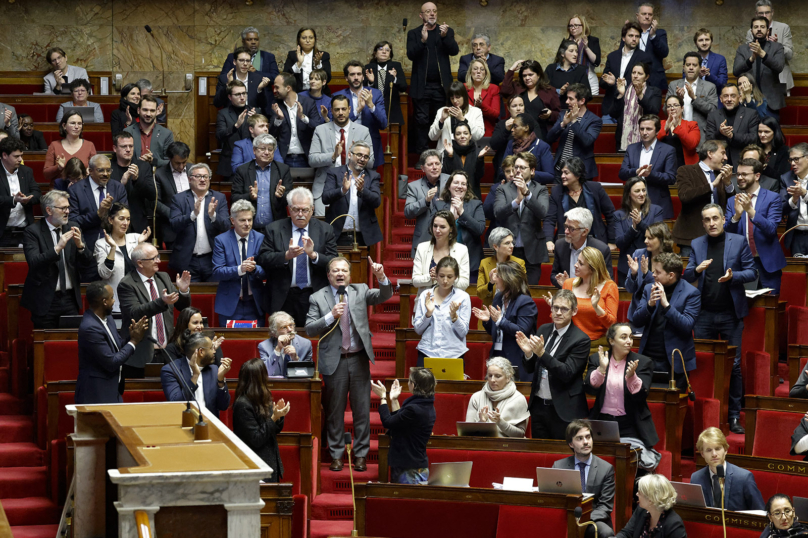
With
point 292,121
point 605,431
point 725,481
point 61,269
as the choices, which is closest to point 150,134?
point 292,121

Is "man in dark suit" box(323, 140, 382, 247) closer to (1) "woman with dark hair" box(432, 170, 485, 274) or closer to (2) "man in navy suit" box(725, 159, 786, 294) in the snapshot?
(1) "woman with dark hair" box(432, 170, 485, 274)

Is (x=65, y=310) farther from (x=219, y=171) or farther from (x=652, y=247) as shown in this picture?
(x=652, y=247)

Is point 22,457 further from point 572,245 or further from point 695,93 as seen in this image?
point 695,93

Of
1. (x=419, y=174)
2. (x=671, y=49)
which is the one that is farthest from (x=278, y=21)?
(x=671, y=49)

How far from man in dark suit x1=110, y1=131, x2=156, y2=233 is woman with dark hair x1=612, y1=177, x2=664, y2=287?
2281mm

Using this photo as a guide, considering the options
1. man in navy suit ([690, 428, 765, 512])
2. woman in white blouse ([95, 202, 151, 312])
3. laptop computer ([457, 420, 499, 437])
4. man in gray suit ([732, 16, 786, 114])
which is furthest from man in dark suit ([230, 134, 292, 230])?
man in gray suit ([732, 16, 786, 114])

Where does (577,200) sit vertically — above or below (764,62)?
below

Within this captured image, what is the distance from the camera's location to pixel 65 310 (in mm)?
4996

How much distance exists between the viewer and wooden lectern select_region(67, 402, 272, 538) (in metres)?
2.48

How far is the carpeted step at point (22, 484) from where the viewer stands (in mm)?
4500

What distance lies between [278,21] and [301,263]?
3.97 m

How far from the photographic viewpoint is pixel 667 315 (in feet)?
15.2

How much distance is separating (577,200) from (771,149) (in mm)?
1443

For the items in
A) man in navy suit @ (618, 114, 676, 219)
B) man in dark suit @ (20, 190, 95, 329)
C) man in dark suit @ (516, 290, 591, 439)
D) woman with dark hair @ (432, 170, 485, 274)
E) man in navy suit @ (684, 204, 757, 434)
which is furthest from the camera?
man in navy suit @ (618, 114, 676, 219)
